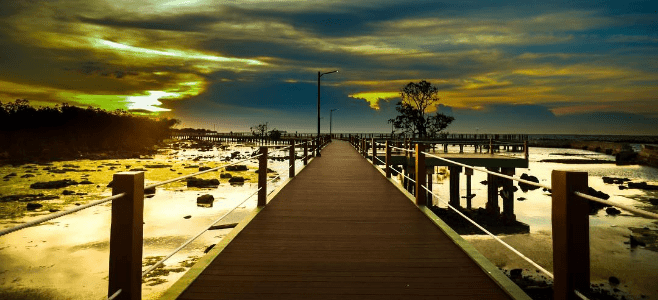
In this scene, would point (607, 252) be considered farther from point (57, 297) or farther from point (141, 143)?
point (141, 143)

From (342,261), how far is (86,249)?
1638 centimetres

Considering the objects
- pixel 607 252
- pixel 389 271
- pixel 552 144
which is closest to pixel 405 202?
pixel 389 271

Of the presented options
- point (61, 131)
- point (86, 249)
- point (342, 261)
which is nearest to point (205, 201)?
point (86, 249)

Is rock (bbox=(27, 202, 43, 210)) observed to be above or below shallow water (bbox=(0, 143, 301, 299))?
above

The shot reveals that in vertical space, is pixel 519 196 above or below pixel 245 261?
below

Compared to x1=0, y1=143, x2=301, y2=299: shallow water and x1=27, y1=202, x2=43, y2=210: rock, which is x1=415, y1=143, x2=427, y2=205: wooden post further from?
x1=27, y1=202, x2=43, y2=210: rock

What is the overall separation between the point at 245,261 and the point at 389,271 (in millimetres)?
1438

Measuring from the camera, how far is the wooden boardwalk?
3383 millimetres

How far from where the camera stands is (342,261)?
165 inches

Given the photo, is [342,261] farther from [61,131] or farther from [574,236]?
[61,131]

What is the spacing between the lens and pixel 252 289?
3404mm

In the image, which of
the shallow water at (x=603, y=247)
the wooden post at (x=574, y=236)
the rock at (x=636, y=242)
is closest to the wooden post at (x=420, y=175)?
the wooden post at (x=574, y=236)

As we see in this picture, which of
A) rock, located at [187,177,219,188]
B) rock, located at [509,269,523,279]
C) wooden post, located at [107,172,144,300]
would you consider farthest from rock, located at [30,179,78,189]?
wooden post, located at [107,172,144,300]

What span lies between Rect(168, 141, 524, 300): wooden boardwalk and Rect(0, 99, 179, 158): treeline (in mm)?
61561
